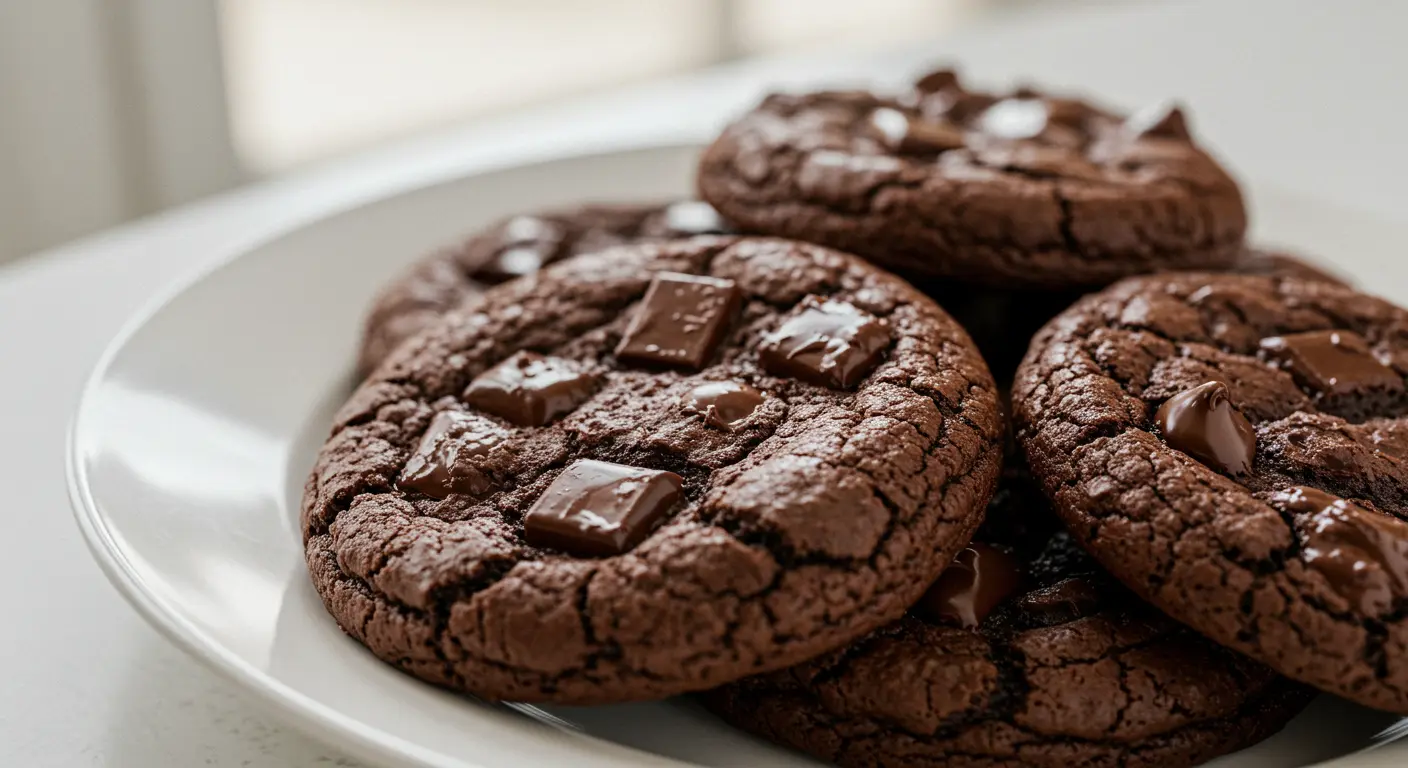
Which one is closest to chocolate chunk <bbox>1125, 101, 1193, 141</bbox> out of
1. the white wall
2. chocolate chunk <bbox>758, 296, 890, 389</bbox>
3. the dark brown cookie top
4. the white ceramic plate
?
the dark brown cookie top

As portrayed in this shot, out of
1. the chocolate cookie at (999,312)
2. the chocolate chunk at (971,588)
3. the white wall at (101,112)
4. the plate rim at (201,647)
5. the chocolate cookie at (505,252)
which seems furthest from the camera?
the white wall at (101,112)

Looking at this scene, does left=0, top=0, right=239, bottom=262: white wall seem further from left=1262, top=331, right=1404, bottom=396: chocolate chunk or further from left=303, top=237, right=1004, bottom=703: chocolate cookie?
left=1262, top=331, right=1404, bottom=396: chocolate chunk

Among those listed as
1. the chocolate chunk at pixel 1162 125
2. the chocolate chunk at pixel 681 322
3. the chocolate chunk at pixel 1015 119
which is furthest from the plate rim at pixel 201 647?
the chocolate chunk at pixel 1162 125

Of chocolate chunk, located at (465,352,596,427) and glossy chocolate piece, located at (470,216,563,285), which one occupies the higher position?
chocolate chunk, located at (465,352,596,427)

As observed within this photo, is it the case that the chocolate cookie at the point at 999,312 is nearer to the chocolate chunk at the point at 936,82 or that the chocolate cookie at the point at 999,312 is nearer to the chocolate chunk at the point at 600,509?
the chocolate chunk at the point at 936,82

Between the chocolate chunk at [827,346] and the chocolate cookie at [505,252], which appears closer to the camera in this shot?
the chocolate chunk at [827,346]

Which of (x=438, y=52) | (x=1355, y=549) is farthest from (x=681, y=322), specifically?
(x=438, y=52)

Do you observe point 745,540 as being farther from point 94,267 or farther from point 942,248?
point 94,267
